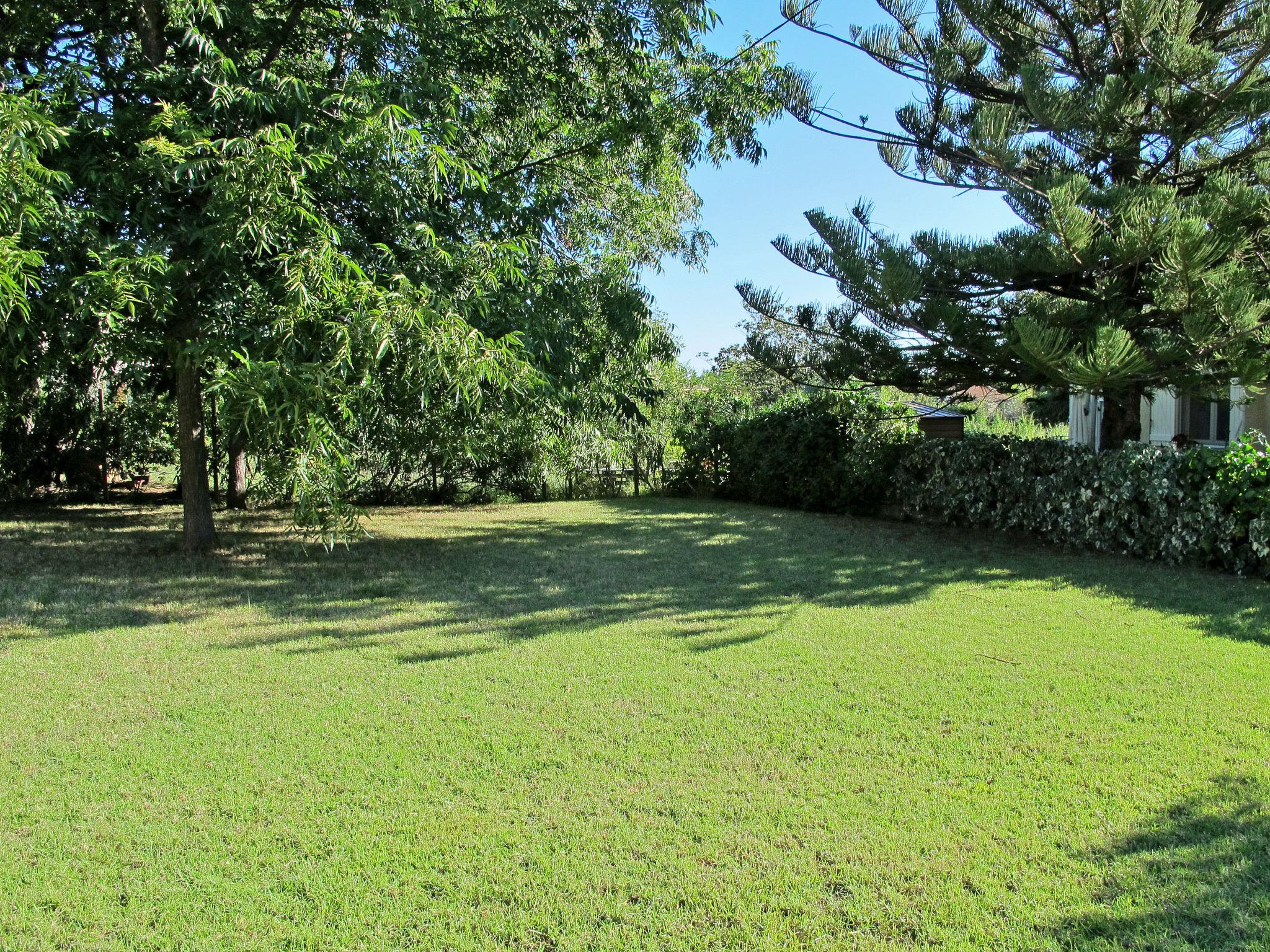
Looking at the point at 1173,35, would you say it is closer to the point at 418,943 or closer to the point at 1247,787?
the point at 1247,787

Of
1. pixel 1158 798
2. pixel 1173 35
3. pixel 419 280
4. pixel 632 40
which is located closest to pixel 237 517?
pixel 419 280

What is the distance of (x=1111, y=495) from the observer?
7.99m

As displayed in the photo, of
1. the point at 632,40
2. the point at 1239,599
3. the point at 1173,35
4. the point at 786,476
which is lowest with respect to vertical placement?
the point at 1239,599

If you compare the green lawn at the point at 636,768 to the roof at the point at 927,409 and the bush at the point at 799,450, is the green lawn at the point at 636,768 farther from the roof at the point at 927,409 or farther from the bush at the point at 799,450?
the bush at the point at 799,450

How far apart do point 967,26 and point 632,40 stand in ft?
11.8

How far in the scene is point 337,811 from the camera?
10.1 feet

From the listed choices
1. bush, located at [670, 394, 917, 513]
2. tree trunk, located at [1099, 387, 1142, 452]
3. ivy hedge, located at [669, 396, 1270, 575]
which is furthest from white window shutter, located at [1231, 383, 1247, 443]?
bush, located at [670, 394, 917, 513]

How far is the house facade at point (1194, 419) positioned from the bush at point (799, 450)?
2765 mm

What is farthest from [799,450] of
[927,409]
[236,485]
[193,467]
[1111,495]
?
[236,485]

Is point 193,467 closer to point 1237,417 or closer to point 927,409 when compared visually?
point 927,409

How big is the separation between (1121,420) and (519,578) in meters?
6.97

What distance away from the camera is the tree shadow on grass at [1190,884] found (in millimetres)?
2355

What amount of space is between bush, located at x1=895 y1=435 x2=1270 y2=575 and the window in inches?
173

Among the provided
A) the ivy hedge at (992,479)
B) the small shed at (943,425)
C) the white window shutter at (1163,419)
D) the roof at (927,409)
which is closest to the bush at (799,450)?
the ivy hedge at (992,479)
